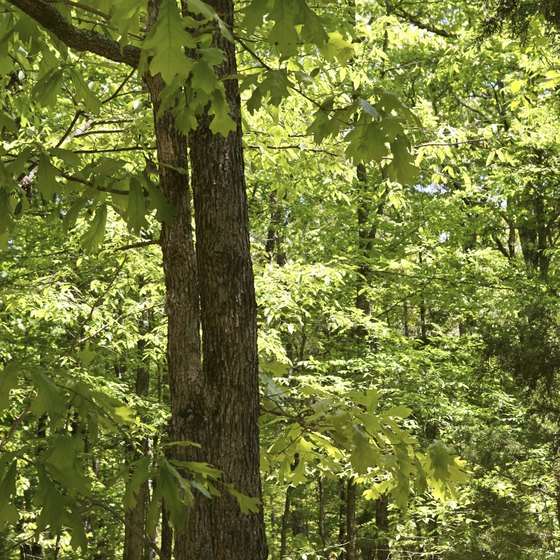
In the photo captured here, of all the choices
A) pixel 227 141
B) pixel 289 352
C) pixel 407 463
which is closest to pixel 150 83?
pixel 227 141

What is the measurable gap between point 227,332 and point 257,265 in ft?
19.9

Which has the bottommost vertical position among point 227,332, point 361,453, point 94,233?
point 361,453

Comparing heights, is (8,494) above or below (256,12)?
below

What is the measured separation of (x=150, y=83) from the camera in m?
2.30

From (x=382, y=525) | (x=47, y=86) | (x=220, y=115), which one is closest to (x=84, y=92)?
(x=47, y=86)

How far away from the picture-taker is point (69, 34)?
7.01 ft

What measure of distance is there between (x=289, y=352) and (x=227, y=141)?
574 inches

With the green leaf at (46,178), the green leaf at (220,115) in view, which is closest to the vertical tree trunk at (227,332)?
the green leaf at (220,115)

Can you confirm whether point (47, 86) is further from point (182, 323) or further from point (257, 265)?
point (257, 265)

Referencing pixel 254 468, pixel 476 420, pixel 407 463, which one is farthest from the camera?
pixel 476 420

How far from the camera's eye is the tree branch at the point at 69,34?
2.03 metres

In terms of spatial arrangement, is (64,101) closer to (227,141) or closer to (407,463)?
(227,141)

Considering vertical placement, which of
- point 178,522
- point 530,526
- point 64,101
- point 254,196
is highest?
point 254,196

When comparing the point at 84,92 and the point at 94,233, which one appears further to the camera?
the point at 84,92
